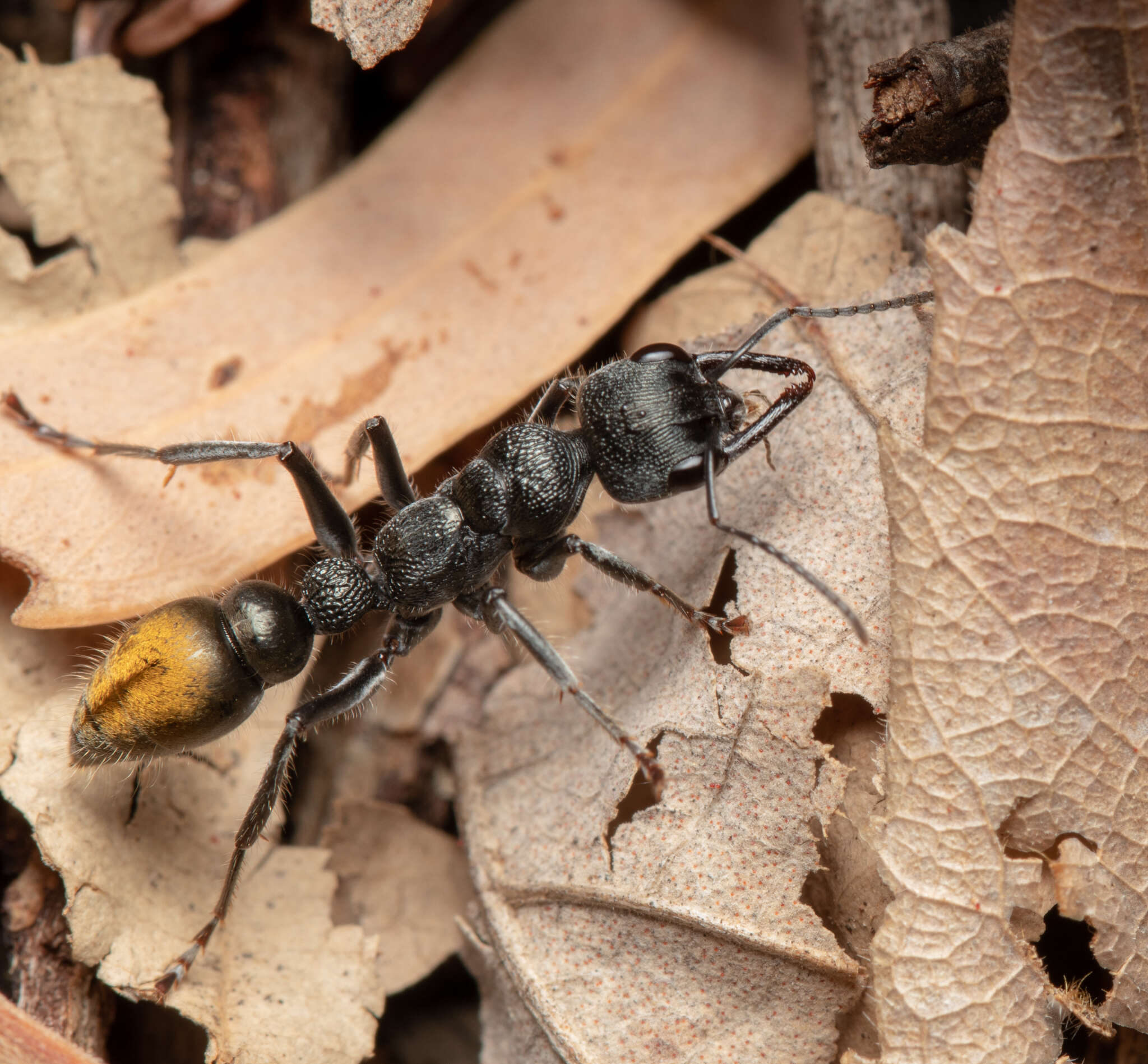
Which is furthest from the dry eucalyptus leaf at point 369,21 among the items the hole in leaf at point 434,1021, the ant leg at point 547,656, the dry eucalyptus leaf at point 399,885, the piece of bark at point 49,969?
the hole in leaf at point 434,1021

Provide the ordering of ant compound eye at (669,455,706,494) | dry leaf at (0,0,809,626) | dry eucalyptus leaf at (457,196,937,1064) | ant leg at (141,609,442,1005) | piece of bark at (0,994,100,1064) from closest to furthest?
piece of bark at (0,994,100,1064), dry eucalyptus leaf at (457,196,937,1064), ant leg at (141,609,442,1005), ant compound eye at (669,455,706,494), dry leaf at (0,0,809,626)

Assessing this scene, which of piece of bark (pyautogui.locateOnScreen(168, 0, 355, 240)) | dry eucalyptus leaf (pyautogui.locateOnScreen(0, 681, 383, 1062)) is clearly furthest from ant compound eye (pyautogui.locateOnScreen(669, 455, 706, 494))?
piece of bark (pyautogui.locateOnScreen(168, 0, 355, 240))

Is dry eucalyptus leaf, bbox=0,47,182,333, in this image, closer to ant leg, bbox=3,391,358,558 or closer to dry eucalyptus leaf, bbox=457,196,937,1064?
ant leg, bbox=3,391,358,558

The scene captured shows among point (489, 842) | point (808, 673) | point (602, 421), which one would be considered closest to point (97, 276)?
point (602, 421)

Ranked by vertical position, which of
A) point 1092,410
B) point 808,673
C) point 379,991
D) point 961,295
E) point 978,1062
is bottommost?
point 379,991

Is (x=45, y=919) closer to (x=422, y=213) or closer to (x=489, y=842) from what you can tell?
(x=489, y=842)

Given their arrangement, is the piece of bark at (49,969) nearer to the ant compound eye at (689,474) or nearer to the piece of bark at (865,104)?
the ant compound eye at (689,474)

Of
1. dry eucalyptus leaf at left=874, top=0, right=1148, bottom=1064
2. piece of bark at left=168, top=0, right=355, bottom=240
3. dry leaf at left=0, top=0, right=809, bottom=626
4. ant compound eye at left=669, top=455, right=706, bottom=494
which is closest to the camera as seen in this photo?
dry eucalyptus leaf at left=874, top=0, right=1148, bottom=1064

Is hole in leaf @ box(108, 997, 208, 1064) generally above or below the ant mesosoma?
below
